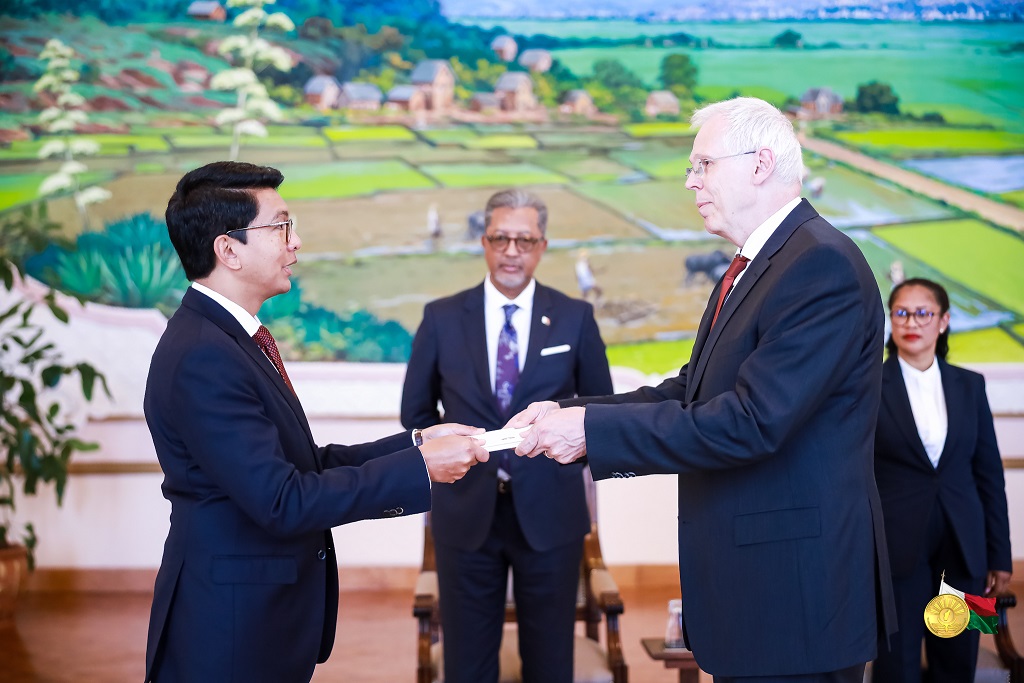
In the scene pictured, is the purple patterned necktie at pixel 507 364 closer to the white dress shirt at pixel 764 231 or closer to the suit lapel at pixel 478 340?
the suit lapel at pixel 478 340

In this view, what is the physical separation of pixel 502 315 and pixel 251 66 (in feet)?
10.7

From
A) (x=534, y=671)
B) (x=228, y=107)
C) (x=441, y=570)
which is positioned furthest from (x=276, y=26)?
(x=534, y=671)

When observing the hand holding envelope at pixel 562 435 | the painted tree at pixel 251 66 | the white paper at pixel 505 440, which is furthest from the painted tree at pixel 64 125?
the hand holding envelope at pixel 562 435

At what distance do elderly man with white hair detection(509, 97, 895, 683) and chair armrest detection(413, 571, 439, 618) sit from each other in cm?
139

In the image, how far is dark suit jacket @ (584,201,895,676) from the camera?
2.20 meters

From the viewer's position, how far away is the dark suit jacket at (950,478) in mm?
3641

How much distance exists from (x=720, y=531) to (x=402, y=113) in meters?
4.51

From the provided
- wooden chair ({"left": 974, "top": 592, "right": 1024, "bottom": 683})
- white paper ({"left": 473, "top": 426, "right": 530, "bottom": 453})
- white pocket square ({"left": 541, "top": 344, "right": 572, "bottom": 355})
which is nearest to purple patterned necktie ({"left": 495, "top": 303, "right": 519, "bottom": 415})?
white pocket square ({"left": 541, "top": 344, "right": 572, "bottom": 355})

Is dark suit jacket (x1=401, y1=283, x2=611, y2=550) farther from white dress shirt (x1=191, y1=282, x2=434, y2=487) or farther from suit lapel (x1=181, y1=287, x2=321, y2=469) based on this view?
suit lapel (x1=181, y1=287, x2=321, y2=469)

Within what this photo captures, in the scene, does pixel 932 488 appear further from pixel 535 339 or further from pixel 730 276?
pixel 730 276

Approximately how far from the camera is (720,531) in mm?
2311

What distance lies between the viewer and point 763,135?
2385 millimetres

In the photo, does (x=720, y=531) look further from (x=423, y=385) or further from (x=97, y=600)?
(x=97, y=600)

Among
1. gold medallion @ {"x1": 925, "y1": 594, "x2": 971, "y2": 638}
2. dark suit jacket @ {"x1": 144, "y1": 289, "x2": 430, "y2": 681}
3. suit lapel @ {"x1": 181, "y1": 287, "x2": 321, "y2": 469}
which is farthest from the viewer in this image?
gold medallion @ {"x1": 925, "y1": 594, "x2": 971, "y2": 638}
